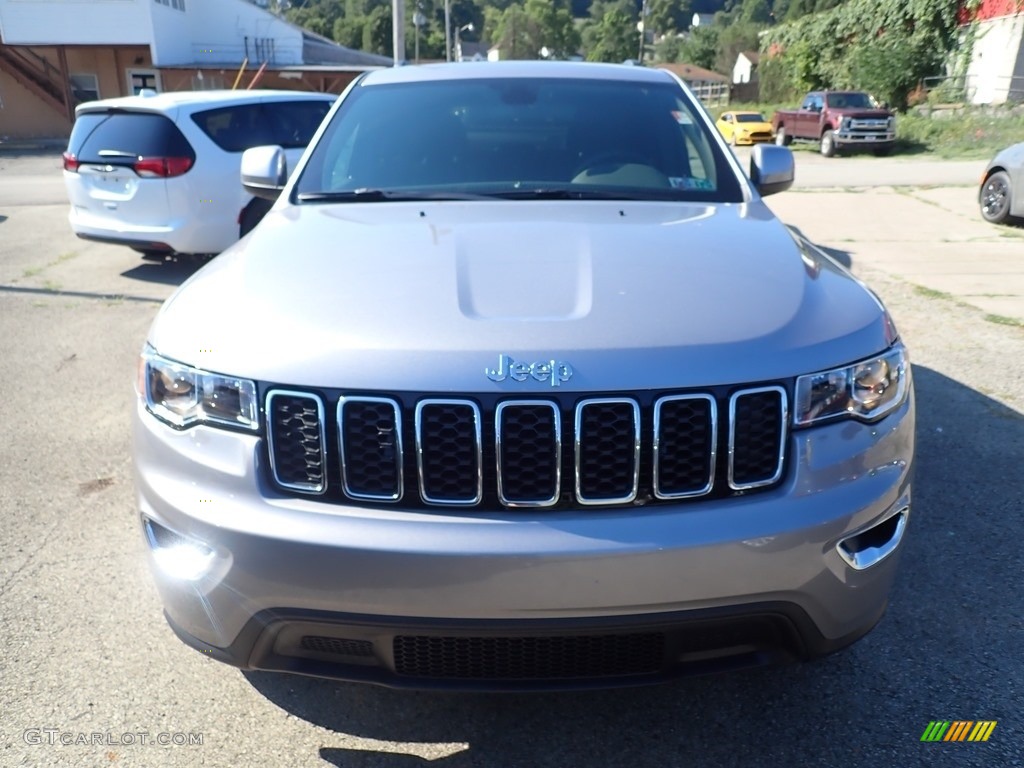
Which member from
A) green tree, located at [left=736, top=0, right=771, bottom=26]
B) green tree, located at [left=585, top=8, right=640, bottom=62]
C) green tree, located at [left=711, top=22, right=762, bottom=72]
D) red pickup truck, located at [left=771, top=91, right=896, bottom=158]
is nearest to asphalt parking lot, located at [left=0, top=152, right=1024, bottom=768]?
red pickup truck, located at [left=771, top=91, right=896, bottom=158]

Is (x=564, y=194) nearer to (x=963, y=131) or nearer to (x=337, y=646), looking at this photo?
(x=337, y=646)

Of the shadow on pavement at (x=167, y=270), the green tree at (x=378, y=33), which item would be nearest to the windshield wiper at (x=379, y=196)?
the shadow on pavement at (x=167, y=270)

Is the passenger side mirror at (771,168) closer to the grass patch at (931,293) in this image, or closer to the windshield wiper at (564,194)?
the windshield wiper at (564,194)

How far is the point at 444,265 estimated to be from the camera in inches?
93.6

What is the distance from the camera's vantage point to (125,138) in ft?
25.6

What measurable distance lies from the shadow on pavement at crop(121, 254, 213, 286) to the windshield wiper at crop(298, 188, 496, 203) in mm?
4854

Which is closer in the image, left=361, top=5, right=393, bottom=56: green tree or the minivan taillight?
the minivan taillight

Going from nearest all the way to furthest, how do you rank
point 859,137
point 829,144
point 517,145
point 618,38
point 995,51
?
point 517,145
point 859,137
point 829,144
point 995,51
point 618,38

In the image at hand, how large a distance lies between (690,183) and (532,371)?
1.66 m

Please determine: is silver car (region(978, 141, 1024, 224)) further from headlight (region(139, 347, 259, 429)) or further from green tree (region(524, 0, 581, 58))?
green tree (region(524, 0, 581, 58))

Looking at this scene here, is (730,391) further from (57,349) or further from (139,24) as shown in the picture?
(139,24)


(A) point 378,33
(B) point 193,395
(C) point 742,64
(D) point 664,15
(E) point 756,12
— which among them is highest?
(D) point 664,15

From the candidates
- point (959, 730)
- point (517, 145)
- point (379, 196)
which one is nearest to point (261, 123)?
point (517, 145)

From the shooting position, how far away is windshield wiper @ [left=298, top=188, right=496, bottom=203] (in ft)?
10.2
